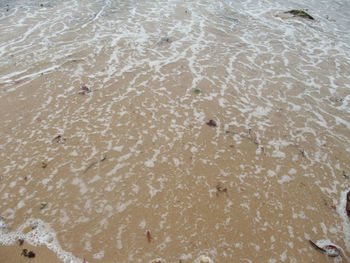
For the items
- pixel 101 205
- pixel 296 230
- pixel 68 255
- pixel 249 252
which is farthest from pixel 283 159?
pixel 68 255

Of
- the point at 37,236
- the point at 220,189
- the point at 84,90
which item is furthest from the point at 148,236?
the point at 84,90

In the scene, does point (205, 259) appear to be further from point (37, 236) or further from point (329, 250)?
point (37, 236)

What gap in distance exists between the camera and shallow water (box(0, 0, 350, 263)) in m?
3.42

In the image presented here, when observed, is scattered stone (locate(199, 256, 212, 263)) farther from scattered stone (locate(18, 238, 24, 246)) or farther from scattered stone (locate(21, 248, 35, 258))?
scattered stone (locate(18, 238, 24, 246))

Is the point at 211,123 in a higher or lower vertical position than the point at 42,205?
higher

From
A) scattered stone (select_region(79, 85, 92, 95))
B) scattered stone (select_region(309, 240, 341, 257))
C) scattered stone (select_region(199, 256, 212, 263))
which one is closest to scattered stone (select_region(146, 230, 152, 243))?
scattered stone (select_region(199, 256, 212, 263))

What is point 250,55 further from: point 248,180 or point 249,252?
point 249,252

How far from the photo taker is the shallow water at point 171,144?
3.42m

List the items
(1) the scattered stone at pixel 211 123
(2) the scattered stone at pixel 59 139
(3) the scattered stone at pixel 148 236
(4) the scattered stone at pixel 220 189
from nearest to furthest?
(3) the scattered stone at pixel 148 236, (4) the scattered stone at pixel 220 189, (2) the scattered stone at pixel 59 139, (1) the scattered stone at pixel 211 123

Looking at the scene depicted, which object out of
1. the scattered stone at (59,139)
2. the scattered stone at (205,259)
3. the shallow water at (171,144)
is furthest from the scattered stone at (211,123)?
the scattered stone at (59,139)

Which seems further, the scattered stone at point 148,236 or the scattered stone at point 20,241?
the scattered stone at point 148,236

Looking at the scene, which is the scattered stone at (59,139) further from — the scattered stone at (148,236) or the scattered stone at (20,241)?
the scattered stone at (148,236)

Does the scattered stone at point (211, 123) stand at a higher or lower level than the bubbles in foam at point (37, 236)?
higher

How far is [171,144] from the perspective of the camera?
188 inches
